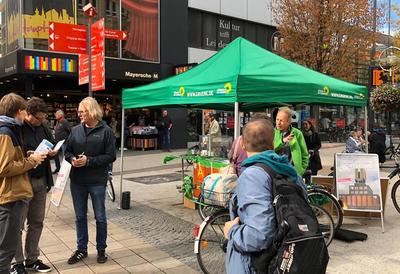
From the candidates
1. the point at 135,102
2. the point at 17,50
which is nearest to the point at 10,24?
the point at 17,50

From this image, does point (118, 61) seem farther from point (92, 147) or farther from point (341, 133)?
point (341, 133)

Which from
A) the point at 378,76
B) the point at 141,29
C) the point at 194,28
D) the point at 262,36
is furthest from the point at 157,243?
the point at 262,36

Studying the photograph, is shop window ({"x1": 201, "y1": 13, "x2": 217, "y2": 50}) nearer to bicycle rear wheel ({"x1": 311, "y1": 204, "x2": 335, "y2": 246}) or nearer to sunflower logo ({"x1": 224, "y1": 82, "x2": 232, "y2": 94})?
sunflower logo ({"x1": 224, "y1": 82, "x2": 232, "y2": 94})

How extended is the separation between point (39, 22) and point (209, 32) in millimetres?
8641

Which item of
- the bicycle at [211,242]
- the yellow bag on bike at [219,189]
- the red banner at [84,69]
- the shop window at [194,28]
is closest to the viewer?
the bicycle at [211,242]

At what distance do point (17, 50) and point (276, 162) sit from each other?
48.4 ft

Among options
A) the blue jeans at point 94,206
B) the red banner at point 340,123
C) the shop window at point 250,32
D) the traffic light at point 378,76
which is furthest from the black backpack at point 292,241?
the red banner at point 340,123

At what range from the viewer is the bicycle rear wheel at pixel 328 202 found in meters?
5.69

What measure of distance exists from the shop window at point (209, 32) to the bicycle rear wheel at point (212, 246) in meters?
17.4

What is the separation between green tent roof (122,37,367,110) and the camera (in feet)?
18.5

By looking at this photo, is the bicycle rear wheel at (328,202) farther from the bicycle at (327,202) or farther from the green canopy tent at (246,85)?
the green canopy tent at (246,85)

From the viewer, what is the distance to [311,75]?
6.47 meters

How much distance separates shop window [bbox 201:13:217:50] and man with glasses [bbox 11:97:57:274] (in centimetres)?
1713

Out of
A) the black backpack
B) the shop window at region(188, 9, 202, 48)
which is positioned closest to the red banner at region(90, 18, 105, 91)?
the black backpack
